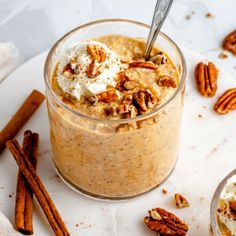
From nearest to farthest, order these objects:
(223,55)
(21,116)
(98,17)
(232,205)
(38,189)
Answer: (232,205), (38,189), (21,116), (223,55), (98,17)

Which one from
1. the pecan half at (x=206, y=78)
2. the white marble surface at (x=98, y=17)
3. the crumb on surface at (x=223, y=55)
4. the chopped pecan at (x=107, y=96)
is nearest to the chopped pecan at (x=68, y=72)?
the chopped pecan at (x=107, y=96)

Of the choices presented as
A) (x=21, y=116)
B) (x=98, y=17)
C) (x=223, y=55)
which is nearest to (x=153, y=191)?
(x=21, y=116)

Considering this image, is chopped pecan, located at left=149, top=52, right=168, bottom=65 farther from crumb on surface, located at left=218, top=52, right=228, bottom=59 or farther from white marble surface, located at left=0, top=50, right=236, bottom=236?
crumb on surface, located at left=218, top=52, right=228, bottom=59

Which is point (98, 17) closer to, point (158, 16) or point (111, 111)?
point (158, 16)

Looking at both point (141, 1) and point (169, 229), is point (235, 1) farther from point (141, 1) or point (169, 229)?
point (169, 229)

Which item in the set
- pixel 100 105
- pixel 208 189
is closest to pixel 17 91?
pixel 100 105
